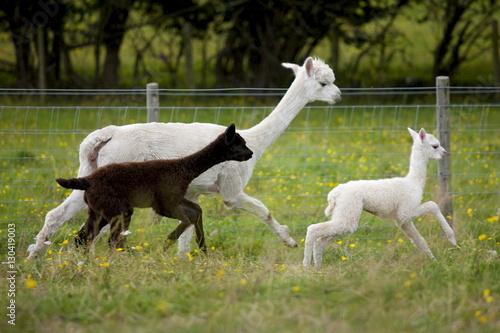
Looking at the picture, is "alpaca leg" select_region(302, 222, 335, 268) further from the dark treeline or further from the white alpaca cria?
the dark treeline

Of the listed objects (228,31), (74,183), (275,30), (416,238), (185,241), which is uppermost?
(275,30)

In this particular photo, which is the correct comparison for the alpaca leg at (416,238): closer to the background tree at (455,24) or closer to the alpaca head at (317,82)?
the alpaca head at (317,82)

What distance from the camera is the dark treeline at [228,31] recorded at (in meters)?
15.2

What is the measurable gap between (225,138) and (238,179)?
0.68 metres

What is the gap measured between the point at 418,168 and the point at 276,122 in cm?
138

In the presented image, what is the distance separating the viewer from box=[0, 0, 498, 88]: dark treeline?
50.0 ft

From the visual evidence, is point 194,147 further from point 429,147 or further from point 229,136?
point 429,147

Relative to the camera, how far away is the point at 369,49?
52.5 feet

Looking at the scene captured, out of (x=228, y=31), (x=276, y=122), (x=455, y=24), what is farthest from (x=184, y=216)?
(x=455, y=24)

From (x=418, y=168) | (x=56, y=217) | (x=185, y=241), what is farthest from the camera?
Answer: (x=185, y=241)

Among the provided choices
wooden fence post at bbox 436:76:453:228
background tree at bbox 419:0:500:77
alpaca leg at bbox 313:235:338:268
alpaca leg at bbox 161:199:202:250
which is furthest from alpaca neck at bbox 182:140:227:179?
background tree at bbox 419:0:500:77

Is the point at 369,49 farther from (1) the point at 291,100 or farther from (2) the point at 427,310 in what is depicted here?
(2) the point at 427,310

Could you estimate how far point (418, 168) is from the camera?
5.50 meters

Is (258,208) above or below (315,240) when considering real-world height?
above
